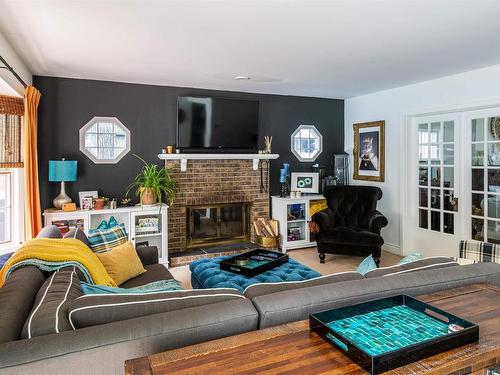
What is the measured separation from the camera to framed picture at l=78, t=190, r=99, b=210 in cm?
441

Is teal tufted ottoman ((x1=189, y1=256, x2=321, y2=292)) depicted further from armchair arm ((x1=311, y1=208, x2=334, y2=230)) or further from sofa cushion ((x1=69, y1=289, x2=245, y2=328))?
armchair arm ((x1=311, y1=208, x2=334, y2=230))

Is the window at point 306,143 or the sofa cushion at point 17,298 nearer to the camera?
the sofa cushion at point 17,298

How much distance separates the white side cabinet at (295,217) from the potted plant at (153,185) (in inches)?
63.0

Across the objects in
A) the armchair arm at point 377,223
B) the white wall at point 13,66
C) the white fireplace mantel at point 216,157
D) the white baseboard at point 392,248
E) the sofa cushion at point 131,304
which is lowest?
the white baseboard at point 392,248

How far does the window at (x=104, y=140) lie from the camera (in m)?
4.68

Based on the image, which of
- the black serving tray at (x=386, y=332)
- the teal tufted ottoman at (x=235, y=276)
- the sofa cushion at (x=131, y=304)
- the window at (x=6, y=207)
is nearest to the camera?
the black serving tray at (x=386, y=332)

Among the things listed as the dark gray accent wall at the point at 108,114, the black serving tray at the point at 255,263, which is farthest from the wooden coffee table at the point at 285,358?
the dark gray accent wall at the point at 108,114

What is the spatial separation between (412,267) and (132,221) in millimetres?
3469

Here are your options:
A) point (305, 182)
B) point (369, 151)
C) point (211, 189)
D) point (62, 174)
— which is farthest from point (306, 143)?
point (62, 174)

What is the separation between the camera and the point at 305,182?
228 inches

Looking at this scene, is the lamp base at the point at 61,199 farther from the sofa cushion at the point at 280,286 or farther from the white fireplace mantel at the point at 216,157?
the sofa cushion at the point at 280,286

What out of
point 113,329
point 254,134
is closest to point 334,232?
point 254,134

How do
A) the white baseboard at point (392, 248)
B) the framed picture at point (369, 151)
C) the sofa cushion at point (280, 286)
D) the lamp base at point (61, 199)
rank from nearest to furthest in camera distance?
1. the sofa cushion at point (280, 286)
2. the lamp base at point (61, 199)
3. the white baseboard at point (392, 248)
4. the framed picture at point (369, 151)

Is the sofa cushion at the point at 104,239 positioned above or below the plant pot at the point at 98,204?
below
